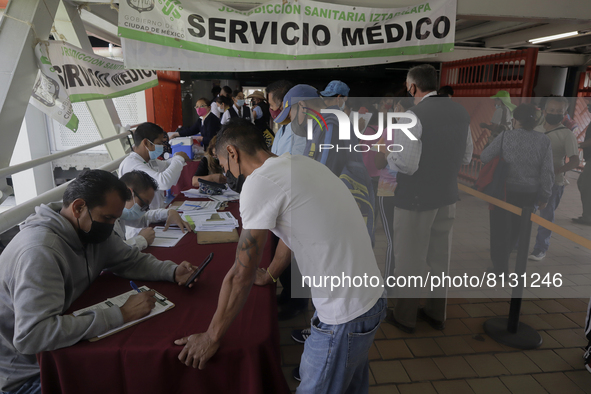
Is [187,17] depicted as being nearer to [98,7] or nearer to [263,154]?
[98,7]

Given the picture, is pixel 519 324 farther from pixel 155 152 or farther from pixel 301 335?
pixel 155 152

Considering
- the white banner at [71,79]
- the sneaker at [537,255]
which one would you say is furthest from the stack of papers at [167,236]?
the sneaker at [537,255]

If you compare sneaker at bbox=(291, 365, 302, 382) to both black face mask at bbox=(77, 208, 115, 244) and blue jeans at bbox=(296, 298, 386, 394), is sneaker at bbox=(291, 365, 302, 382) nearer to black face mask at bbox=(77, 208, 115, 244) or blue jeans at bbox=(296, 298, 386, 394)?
blue jeans at bbox=(296, 298, 386, 394)

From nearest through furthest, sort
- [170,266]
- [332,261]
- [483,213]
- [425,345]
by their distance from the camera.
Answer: [332,261]
[170,266]
[425,345]
[483,213]

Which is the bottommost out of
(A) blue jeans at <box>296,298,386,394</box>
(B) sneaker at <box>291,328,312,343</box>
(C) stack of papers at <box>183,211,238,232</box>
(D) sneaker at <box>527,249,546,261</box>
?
(D) sneaker at <box>527,249,546,261</box>

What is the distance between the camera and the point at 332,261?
1329mm

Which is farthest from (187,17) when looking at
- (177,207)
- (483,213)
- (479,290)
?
(483,213)

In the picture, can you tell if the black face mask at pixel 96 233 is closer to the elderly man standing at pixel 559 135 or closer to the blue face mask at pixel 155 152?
the blue face mask at pixel 155 152

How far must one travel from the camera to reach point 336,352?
1389mm

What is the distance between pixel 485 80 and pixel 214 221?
17.2ft

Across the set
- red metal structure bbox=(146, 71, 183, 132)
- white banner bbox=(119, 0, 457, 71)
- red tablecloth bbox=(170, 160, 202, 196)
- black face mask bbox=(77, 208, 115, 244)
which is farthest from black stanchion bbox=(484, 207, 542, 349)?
red metal structure bbox=(146, 71, 183, 132)

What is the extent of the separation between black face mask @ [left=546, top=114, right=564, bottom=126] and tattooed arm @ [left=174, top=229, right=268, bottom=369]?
12.6 ft

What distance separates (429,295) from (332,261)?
6.35 ft

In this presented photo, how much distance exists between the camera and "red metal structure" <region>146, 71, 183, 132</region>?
7.05 m
